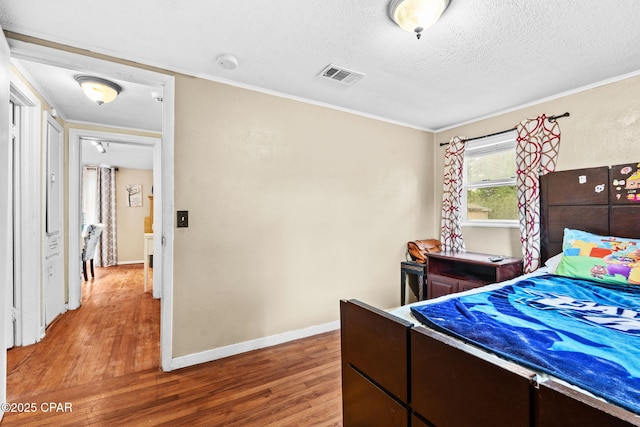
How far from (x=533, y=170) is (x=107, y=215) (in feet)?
25.0

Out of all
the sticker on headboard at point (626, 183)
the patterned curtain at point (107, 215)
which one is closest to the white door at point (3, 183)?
the sticker on headboard at point (626, 183)

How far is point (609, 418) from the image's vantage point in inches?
22.7

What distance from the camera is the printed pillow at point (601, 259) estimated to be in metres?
1.85

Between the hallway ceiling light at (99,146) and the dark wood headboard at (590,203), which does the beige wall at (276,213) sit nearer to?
the dark wood headboard at (590,203)

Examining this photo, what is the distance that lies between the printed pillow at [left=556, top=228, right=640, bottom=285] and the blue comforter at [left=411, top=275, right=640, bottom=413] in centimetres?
10

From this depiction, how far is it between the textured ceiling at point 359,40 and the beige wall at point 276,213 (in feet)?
1.18

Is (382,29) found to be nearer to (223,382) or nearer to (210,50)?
(210,50)

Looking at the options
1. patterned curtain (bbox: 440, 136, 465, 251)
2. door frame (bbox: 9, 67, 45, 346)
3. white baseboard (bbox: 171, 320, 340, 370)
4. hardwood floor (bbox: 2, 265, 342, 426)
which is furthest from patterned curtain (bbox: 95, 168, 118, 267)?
patterned curtain (bbox: 440, 136, 465, 251)

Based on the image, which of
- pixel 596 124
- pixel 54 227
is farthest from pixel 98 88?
pixel 596 124

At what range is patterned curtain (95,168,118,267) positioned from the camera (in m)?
6.18

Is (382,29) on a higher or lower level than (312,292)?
higher

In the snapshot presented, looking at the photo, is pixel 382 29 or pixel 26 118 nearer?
pixel 382 29

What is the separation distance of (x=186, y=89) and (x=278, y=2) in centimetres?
108

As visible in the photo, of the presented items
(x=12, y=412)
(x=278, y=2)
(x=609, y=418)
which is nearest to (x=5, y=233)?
(x=12, y=412)
